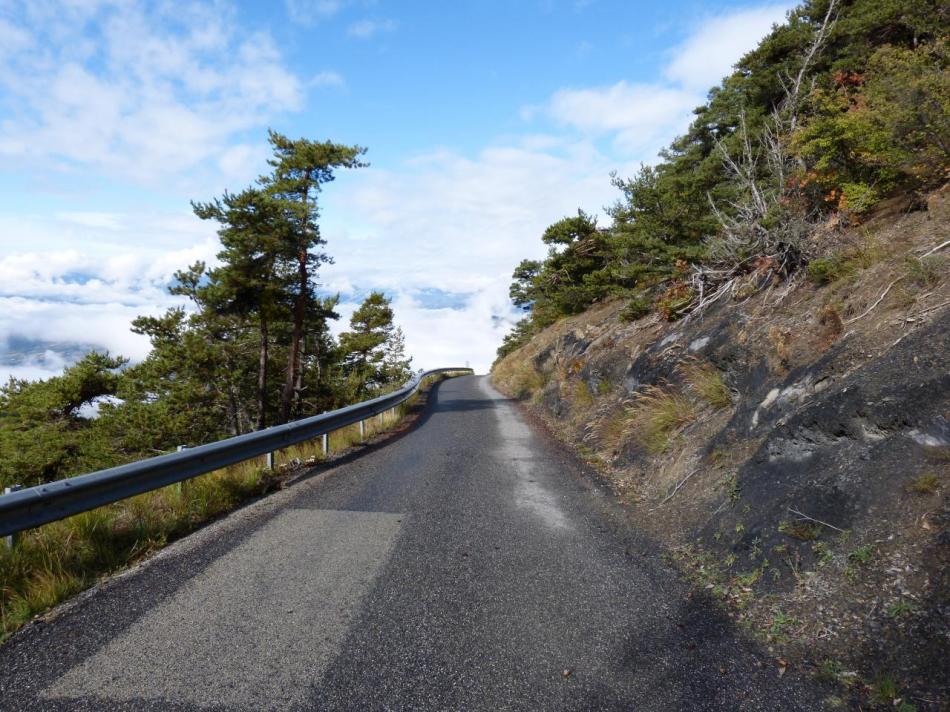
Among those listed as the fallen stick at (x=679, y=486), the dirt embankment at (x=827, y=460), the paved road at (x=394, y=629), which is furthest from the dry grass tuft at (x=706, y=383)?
the paved road at (x=394, y=629)

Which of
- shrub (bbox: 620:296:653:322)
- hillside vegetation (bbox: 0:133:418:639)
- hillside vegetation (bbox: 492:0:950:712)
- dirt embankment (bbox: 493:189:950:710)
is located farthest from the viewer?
hillside vegetation (bbox: 0:133:418:639)

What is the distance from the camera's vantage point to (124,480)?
4.72 meters

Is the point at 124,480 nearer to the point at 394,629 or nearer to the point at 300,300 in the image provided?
the point at 394,629

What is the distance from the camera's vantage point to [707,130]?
20750mm

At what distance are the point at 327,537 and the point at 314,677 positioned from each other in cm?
215

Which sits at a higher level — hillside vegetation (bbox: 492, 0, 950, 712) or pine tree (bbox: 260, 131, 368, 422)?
pine tree (bbox: 260, 131, 368, 422)

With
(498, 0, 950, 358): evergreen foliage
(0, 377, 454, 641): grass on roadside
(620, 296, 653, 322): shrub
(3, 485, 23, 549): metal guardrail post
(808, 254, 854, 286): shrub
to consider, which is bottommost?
(0, 377, 454, 641): grass on roadside

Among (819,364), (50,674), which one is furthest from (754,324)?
(50,674)

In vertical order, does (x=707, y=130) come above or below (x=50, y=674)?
above

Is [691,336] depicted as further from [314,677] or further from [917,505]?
[314,677]

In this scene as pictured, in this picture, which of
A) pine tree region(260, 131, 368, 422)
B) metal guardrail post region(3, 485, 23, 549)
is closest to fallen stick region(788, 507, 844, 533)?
metal guardrail post region(3, 485, 23, 549)

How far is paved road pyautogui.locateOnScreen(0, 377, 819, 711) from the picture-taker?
261cm

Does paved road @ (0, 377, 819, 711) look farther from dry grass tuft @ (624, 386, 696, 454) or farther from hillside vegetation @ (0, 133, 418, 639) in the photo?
hillside vegetation @ (0, 133, 418, 639)

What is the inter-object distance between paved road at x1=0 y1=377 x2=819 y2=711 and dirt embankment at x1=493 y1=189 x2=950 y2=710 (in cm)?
43
